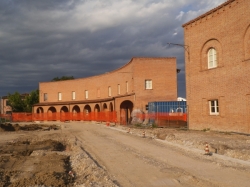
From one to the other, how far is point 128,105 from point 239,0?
90.1 feet

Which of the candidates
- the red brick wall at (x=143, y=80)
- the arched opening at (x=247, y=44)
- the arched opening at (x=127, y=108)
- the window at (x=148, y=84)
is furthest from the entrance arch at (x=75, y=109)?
the arched opening at (x=247, y=44)

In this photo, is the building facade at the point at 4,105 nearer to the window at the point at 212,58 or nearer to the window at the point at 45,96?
the window at the point at 45,96

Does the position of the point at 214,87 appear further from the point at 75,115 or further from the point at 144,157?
the point at 75,115

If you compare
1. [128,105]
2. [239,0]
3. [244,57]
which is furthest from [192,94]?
[128,105]

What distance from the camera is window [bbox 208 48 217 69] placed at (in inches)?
915

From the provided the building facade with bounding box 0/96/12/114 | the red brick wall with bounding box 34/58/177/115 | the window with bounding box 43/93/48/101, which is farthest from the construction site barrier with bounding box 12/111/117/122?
the building facade with bounding box 0/96/12/114

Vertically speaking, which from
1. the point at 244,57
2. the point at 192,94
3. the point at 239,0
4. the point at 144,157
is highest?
the point at 239,0

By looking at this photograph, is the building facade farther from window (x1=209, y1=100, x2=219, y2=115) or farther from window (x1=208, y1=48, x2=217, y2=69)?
window (x1=208, y1=48, x2=217, y2=69)

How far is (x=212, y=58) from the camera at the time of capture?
23594 millimetres

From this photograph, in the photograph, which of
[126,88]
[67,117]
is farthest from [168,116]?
[67,117]

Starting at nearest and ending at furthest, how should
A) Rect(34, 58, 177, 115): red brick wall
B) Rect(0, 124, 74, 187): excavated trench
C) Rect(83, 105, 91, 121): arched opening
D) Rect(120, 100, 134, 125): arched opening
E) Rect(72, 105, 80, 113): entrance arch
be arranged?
Rect(0, 124, 74, 187): excavated trench
Rect(34, 58, 177, 115): red brick wall
Rect(120, 100, 134, 125): arched opening
Rect(83, 105, 91, 121): arched opening
Rect(72, 105, 80, 113): entrance arch

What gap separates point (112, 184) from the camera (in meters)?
8.41

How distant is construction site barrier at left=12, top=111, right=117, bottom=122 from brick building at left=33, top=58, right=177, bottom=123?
1.62 metres

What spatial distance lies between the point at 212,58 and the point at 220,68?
1524mm
